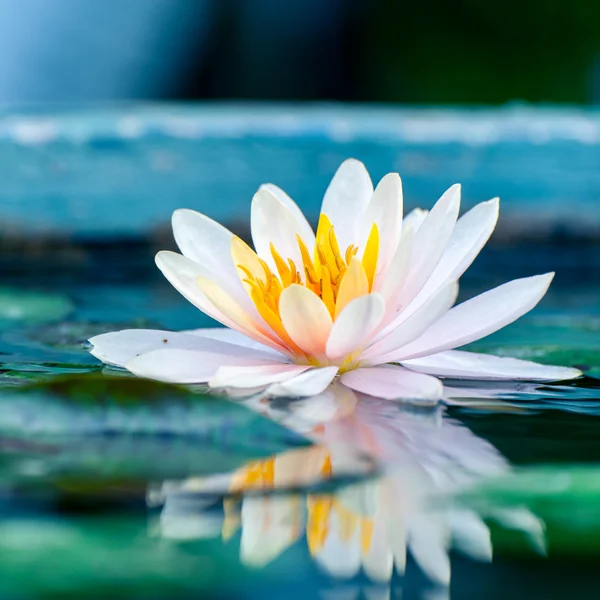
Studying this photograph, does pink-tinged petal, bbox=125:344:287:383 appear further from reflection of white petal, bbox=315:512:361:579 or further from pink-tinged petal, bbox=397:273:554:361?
reflection of white petal, bbox=315:512:361:579

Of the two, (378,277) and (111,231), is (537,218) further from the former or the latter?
(378,277)

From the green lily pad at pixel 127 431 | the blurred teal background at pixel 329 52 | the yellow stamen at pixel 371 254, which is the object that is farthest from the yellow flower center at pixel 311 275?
the blurred teal background at pixel 329 52

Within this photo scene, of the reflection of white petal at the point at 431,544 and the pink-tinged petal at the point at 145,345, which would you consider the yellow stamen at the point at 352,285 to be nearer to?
the pink-tinged petal at the point at 145,345

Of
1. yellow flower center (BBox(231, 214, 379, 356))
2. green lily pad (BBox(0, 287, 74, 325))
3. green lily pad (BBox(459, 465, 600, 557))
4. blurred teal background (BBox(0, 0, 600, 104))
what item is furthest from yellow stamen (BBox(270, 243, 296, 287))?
blurred teal background (BBox(0, 0, 600, 104))

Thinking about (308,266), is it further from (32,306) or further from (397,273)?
(32,306)

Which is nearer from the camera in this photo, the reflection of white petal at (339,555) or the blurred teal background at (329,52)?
the reflection of white petal at (339,555)

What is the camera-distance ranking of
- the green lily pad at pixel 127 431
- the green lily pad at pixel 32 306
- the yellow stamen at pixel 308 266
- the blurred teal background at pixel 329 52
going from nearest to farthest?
the green lily pad at pixel 127 431 → the yellow stamen at pixel 308 266 → the green lily pad at pixel 32 306 → the blurred teal background at pixel 329 52

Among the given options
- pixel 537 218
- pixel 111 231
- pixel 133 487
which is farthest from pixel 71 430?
pixel 537 218

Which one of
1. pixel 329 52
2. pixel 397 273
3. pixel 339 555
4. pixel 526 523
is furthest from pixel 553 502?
pixel 329 52
